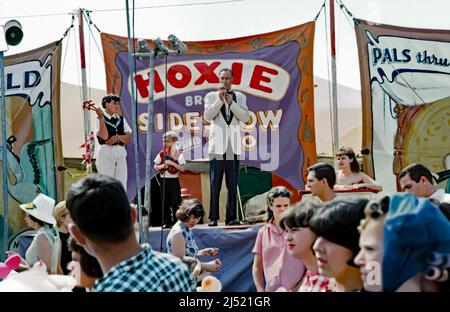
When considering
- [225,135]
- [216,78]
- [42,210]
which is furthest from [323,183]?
[216,78]

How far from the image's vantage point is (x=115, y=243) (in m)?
2.16

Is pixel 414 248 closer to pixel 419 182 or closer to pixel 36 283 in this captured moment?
pixel 36 283

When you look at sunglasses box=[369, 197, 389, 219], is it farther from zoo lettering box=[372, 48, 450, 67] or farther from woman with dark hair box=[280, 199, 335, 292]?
zoo lettering box=[372, 48, 450, 67]

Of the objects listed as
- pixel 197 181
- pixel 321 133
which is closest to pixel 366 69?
pixel 197 181

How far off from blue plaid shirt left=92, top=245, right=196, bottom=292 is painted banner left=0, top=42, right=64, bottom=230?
255 inches

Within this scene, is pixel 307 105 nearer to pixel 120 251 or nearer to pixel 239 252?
pixel 239 252

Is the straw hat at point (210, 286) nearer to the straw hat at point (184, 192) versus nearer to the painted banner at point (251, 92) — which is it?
the straw hat at point (184, 192)

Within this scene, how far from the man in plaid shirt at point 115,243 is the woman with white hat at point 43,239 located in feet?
8.40

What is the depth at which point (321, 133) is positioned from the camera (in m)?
12.4

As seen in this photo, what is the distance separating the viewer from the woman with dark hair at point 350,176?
6309mm

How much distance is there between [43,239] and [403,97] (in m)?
5.06

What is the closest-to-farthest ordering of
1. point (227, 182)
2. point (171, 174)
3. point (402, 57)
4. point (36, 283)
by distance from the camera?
point (36, 283) < point (227, 182) < point (171, 174) < point (402, 57)

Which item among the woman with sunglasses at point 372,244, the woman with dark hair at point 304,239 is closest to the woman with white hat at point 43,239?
the woman with dark hair at point 304,239
